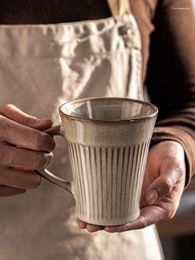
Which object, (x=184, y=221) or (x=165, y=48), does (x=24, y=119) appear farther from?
(x=184, y=221)

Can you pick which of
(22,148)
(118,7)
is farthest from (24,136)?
(118,7)

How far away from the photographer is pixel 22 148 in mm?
645

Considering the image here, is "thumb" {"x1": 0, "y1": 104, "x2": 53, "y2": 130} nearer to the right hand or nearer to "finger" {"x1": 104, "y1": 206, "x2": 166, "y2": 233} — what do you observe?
the right hand

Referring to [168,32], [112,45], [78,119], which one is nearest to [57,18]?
[112,45]

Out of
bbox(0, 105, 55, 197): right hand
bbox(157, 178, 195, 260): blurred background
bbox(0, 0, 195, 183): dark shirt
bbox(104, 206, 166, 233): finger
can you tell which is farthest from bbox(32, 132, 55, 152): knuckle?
bbox(157, 178, 195, 260): blurred background

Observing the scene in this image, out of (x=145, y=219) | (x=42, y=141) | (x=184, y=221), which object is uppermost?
(x=42, y=141)

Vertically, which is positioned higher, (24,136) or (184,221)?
(24,136)

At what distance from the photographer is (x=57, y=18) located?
0.81 m

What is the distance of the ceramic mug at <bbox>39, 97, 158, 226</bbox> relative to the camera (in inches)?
22.3

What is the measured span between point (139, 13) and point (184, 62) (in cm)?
10

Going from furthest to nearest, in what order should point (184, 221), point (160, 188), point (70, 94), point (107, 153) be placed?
point (184, 221), point (70, 94), point (160, 188), point (107, 153)

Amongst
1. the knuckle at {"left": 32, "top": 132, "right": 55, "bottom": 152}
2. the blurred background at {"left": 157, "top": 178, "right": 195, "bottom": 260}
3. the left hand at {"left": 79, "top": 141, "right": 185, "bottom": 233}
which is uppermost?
the knuckle at {"left": 32, "top": 132, "right": 55, "bottom": 152}

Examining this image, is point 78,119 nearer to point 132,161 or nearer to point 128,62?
point 132,161

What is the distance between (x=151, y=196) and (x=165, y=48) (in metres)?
0.30
